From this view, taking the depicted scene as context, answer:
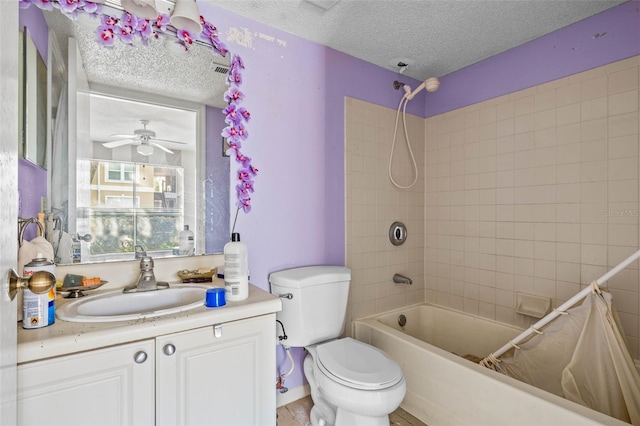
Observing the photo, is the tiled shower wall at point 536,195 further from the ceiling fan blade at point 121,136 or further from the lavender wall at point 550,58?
Result: the ceiling fan blade at point 121,136

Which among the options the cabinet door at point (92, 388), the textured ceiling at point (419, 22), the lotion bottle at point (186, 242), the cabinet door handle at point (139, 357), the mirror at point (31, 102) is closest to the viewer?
the cabinet door at point (92, 388)

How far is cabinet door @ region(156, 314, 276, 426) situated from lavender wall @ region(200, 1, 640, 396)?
0.59 m

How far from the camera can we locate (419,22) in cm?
173

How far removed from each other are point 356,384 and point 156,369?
0.75 m

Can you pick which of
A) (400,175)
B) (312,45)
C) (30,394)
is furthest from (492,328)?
(30,394)

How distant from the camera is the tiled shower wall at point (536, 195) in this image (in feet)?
5.28

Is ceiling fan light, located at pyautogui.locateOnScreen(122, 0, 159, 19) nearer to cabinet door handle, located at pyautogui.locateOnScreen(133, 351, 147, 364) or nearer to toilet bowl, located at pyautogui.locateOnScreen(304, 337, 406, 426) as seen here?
cabinet door handle, located at pyautogui.locateOnScreen(133, 351, 147, 364)

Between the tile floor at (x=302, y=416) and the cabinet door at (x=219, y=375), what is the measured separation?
541 millimetres

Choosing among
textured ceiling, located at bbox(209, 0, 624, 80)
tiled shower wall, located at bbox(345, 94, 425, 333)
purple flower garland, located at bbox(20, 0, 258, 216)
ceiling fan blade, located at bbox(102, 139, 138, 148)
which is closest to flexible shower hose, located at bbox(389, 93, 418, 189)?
tiled shower wall, located at bbox(345, 94, 425, 333)

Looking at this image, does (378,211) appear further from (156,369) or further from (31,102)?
(31,102)

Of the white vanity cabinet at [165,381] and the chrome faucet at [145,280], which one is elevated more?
the chrome faucet at [145,280]

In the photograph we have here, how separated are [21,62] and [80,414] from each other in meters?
1.08

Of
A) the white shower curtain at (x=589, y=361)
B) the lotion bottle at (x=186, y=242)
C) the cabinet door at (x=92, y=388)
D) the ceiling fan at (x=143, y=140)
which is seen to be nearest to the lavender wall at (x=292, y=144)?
the lotion bottle at (x=186, y=242)

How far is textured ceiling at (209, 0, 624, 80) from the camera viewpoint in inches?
62.4
